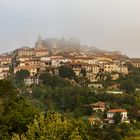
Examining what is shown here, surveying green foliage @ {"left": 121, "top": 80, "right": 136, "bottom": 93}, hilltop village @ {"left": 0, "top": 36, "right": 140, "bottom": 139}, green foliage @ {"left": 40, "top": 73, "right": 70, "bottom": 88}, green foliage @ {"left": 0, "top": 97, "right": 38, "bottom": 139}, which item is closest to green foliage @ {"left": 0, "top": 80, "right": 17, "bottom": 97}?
hilltop village @ {"left": 0, "top": 36, "right": 140, "bottom": 139}

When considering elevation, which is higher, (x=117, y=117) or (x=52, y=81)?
(x=52, y=81)

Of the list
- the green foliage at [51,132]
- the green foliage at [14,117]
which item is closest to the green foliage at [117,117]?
the green foliage at [14,117]

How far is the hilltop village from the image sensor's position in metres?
51.0

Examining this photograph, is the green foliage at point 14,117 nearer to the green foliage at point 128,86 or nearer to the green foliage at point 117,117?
the green foliage at point 117,117

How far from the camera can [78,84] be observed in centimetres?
6344

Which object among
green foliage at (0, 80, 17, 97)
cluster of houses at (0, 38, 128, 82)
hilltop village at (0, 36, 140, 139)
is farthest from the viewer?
cluster of houses at (0, 38, 128, 82)

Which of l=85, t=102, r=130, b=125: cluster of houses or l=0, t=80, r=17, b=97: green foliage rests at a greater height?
l=0, t=80, r=17, b=97: green foliage

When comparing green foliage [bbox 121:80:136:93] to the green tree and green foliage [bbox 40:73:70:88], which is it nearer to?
the green tree

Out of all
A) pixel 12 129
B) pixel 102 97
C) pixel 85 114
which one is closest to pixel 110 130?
pixel 85 114

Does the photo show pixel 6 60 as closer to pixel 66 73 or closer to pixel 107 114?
pixel 66 73

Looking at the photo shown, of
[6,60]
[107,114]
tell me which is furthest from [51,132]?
[6,60]

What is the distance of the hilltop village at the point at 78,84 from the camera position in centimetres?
5097

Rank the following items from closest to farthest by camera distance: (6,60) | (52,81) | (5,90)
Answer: (5,90), (52,81), (6,60)

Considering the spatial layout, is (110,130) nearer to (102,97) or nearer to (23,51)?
(102,97)
